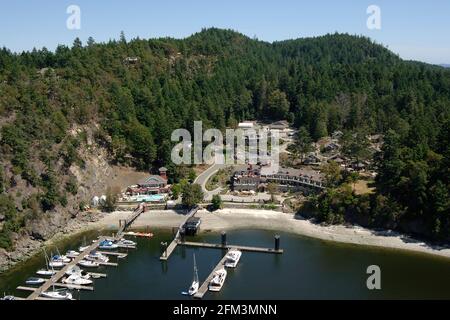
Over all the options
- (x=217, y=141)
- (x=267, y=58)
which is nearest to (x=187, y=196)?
(x=217, y=141)

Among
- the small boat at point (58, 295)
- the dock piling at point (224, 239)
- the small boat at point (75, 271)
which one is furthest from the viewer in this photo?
the dock piling at point (224, 239)

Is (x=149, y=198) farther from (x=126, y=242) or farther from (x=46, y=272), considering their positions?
(x=46, y=272)

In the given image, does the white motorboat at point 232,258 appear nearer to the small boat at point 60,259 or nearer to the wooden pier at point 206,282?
the wooden pier at point 206,282

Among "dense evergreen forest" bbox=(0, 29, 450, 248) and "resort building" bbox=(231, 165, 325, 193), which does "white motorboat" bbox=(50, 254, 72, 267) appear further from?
"resort building" bbox=(231, 165, 325, 193)

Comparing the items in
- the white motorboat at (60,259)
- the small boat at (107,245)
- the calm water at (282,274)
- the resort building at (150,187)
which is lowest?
the calm water at (282,274)

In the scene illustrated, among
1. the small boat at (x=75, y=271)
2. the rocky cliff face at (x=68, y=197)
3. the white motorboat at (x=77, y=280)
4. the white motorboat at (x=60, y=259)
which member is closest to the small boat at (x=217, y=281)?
the white motorboat at (x=77, y=280)

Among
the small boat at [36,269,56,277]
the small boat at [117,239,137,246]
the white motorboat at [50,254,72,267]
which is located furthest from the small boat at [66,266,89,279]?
the small boat at [117,239,137,246]

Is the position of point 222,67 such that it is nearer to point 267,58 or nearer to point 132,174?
point 267,58
